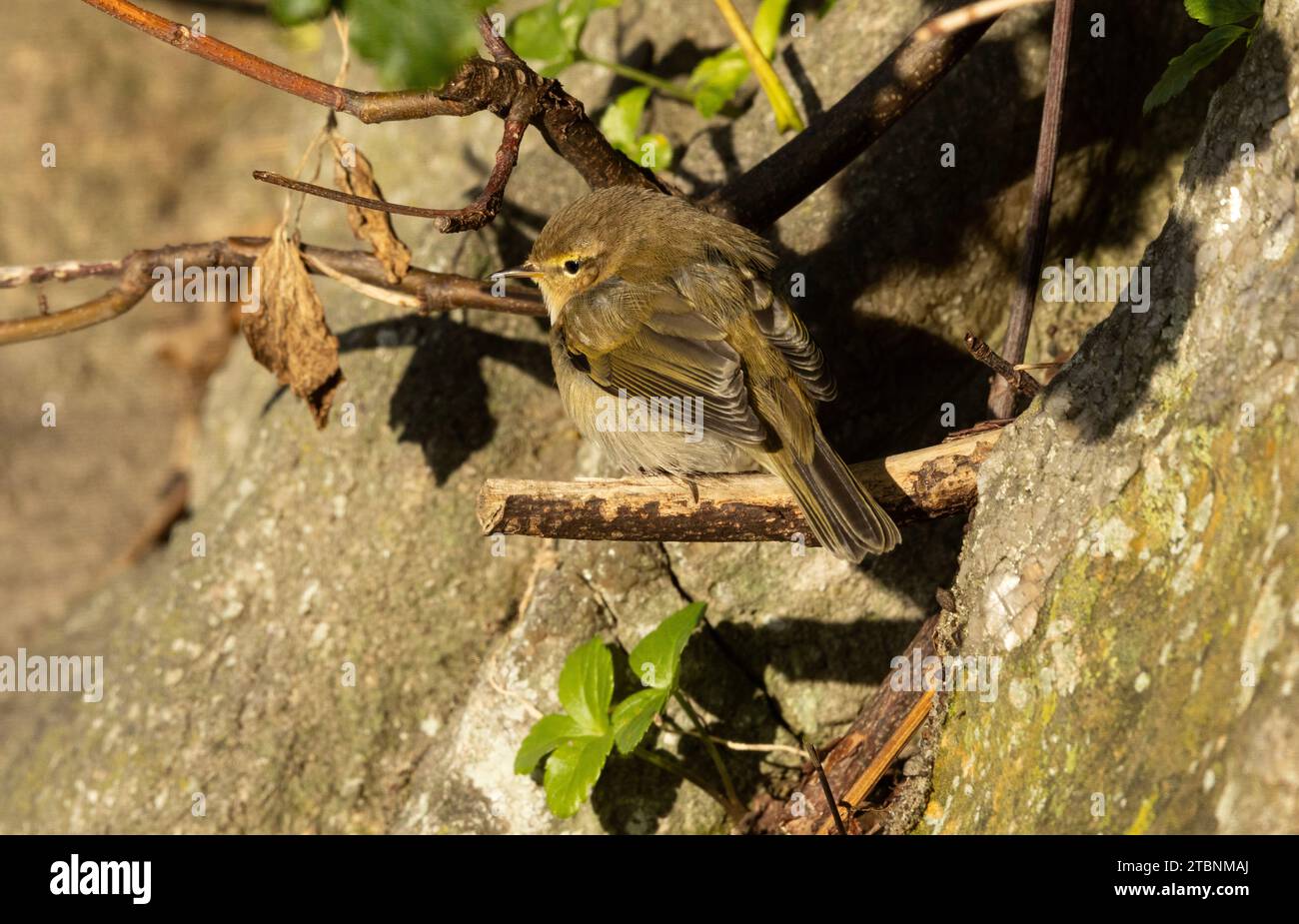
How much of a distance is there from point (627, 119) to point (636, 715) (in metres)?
2.45

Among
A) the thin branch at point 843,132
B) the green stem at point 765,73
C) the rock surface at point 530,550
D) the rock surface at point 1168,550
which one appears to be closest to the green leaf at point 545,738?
the rock surface at point 530,550

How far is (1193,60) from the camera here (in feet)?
9.76

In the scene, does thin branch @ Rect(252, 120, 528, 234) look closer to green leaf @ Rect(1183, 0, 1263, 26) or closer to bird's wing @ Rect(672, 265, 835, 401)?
bird's wing @ Rect(672, 265, 835, 401)

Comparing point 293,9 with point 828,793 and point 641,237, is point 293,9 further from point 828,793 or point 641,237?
point 828,793

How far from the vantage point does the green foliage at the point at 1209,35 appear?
286cm

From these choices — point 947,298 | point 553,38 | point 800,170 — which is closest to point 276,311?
point 553,38

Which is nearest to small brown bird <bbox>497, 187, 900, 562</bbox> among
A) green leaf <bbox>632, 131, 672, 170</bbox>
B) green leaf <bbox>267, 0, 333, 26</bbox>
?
green leaf <bbox>632, 131, 672, 170</bbox>

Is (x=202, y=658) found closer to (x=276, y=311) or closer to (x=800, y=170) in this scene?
(x=276, y=311)

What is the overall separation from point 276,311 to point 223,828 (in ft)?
6.70

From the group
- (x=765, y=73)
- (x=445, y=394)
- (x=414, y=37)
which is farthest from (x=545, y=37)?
(x=414, y=37)

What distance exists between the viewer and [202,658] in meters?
4.88

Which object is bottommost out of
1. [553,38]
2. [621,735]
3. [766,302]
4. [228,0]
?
[621,735]

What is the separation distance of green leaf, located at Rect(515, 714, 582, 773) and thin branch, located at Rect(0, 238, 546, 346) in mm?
1479

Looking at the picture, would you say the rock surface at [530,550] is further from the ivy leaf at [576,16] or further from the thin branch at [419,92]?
the thin branch at [419,92]
